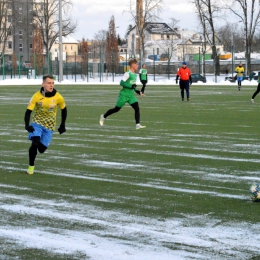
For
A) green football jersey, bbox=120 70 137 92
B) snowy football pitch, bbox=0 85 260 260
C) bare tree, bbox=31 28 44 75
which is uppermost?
bare tree, bbox=31 28 44 75

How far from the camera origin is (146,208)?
792cm

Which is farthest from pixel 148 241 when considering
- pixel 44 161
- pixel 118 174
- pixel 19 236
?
pixel 44 161

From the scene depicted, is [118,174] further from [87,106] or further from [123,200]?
[87,106]

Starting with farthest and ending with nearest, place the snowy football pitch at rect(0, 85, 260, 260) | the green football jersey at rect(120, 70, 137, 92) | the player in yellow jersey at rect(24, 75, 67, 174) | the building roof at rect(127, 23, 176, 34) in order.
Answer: the building roof at rect(127, 23, 176, 34), the green football jersey at rect(120, 70, 137, 92), the player in yellow jersey at rect(24, 75, 67, 174), the snowy football pitch at rect(0, 85, 260, 260)

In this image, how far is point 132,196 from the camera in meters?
8.66

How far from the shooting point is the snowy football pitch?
6.24 metres

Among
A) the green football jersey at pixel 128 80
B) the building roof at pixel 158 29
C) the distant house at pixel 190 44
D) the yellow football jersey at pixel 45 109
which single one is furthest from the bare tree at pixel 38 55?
the building roof at pixel 158 29

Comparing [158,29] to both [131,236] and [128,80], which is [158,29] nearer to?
[128,80]

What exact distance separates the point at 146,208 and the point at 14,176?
3.05 m

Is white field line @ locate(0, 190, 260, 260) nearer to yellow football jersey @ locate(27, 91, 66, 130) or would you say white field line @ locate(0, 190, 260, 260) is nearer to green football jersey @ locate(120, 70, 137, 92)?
yellow football jersey @ locate(27, 91, 66, 130)

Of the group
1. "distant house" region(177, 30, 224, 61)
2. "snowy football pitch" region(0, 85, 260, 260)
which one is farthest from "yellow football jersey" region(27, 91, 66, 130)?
"distant house" region(177, 30, 224, 61)

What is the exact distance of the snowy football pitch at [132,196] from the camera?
20.5 feet

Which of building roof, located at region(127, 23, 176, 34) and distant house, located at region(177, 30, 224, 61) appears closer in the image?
distant house, located at region(177, 30, 224, 61)

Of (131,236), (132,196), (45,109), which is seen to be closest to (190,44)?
(45,109)
